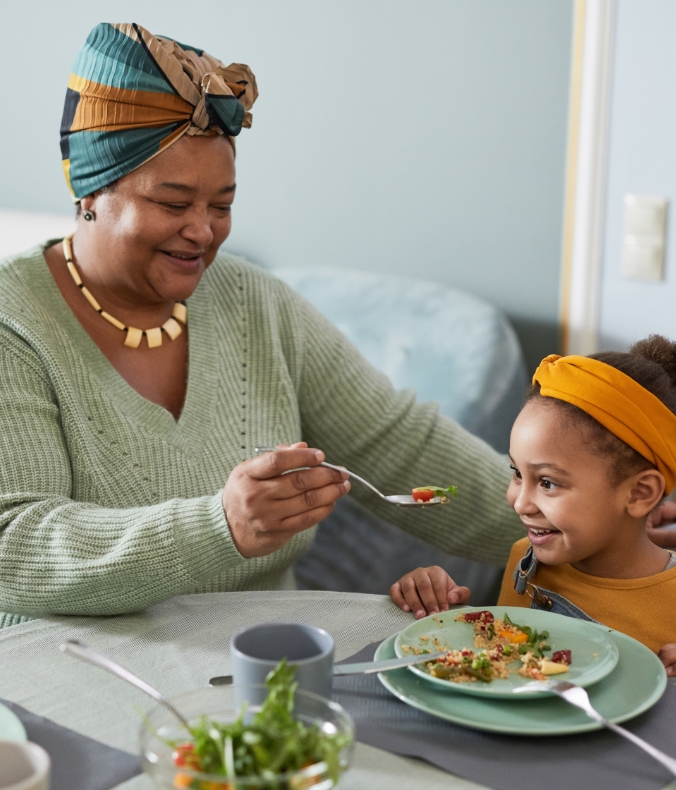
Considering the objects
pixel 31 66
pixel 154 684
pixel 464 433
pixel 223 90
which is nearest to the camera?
pixel 154 684

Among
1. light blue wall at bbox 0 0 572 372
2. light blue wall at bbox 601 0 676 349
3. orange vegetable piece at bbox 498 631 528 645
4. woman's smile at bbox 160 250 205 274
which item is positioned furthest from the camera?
light blue wall at bbox 0 0 572 372

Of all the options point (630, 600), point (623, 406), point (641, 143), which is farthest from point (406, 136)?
point (630, 600)

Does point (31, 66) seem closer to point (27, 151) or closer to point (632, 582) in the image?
point (27, 151)

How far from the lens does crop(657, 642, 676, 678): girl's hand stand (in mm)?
976

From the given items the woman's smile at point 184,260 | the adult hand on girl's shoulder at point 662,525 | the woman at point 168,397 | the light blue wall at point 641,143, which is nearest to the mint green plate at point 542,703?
the woman at point 168,397

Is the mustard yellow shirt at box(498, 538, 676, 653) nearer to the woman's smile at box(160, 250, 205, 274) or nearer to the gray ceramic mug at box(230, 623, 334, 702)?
the gray ceramic mug at box(230, 623, 334, 702)

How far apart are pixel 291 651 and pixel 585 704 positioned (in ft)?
0.82

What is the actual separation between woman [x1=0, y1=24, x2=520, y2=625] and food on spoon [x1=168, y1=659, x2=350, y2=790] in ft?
1.32

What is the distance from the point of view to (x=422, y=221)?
2.27 metres

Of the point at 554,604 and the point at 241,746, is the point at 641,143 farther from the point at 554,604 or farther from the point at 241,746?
the point at 241,746

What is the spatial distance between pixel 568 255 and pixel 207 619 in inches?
50.0

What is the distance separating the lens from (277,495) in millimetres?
1046

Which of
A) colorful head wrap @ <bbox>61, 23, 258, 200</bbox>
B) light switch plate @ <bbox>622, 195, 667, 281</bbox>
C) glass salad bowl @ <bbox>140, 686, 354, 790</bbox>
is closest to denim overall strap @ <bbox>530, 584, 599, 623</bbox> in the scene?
glass salad bowl @ <bbox>140, 686, 354, 790</bbox>

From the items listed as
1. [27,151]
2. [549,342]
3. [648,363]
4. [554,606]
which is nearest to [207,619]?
[554,606]
